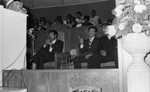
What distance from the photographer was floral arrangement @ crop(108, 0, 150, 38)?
56.3 inches

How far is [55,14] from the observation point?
6582mm

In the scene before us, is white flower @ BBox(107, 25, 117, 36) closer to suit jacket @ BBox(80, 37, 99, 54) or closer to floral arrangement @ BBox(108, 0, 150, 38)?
floral arrangement @ BBox(108, 0, 150, 38)

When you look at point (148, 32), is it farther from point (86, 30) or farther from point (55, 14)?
point (55, 14)

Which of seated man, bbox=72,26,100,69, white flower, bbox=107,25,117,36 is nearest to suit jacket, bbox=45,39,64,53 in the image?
seated man, bbox=72,26,100,69

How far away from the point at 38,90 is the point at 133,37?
42.8 inches

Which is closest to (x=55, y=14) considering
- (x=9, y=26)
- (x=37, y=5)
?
(x=37, y=5)

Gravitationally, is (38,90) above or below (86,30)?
below

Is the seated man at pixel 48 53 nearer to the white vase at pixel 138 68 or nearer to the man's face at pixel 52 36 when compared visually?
→ the man's face at pixel 52 36

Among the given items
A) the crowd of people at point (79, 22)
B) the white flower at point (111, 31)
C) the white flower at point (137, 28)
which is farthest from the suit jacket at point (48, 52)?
the white flower at point (137, 28)

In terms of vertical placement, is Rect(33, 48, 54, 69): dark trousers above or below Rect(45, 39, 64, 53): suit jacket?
below

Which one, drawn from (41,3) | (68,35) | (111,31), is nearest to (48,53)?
(68,35)

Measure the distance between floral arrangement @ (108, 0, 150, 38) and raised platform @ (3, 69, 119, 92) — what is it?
1.36ft

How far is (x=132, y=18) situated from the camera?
4.80ft

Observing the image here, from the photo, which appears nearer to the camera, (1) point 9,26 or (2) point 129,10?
(2) point 129,10
